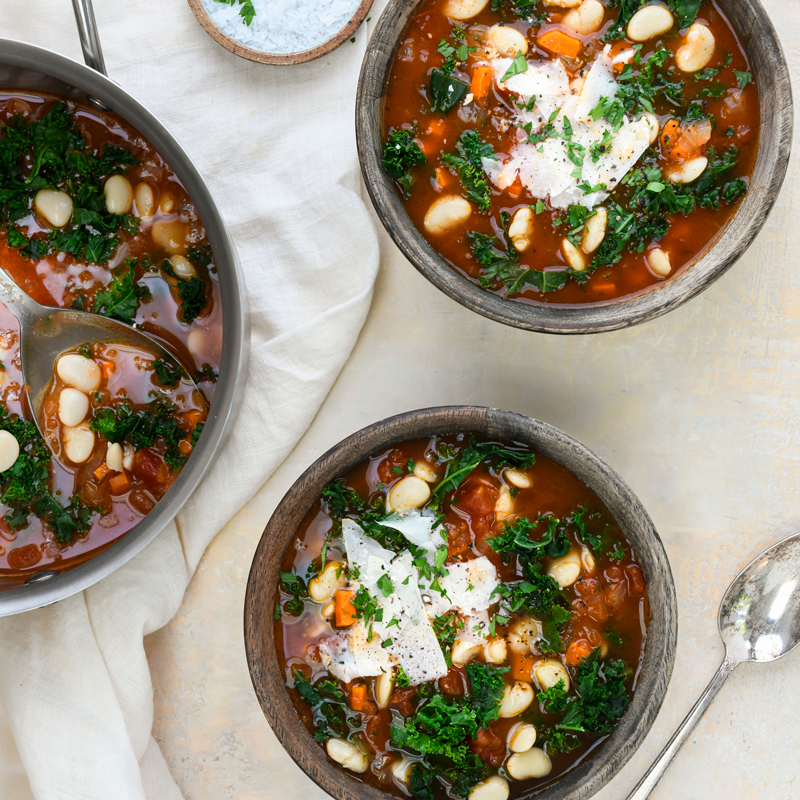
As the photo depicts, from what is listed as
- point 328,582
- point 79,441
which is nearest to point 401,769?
point 328,582

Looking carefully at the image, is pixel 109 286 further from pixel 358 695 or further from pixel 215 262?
pixel 358 695

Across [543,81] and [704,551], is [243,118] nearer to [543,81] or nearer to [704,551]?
[543,81]

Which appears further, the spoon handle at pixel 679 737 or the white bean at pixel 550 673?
the spoon handle at pixel 679 737

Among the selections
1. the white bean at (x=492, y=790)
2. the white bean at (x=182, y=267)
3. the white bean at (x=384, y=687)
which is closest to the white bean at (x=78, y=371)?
the white bean at (x=182, y=267)

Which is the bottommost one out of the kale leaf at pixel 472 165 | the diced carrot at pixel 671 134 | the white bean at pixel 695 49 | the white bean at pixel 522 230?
the white bean at pixel 522 230

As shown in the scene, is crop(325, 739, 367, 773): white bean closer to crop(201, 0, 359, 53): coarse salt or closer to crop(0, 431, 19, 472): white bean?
crop(0, 431, 19, 472): white bean

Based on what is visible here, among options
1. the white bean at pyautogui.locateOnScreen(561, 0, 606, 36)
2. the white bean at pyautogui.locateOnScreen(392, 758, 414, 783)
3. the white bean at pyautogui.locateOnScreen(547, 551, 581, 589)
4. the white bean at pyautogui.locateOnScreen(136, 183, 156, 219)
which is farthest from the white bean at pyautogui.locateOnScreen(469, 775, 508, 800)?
the white bean at pyautogui.locateOnScreen(561, 0, 606, 36)

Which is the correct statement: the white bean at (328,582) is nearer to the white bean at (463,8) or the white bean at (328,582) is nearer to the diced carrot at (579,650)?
the diced carrot at (579,650)
